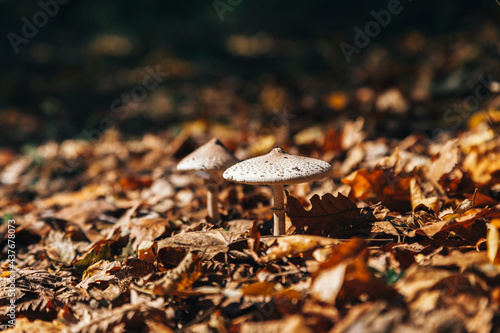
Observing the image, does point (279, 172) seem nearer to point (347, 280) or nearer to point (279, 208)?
point (279, 208)

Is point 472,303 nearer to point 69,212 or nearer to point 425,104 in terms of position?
point 69,212

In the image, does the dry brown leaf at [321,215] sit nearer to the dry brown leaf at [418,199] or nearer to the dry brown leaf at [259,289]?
the dry brown leaf at [418,199]

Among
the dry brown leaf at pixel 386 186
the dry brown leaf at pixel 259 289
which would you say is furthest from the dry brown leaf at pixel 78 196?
the dry brown leaf at pixel 259 289

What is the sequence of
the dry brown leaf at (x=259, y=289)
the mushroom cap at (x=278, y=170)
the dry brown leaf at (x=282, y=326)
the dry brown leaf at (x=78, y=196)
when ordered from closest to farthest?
the dry brown leaf at (x=282, y=326) < the dry brown leaf at (x=259, y=289) < the mushroom cap at (x=278, y=170) < the dry brown leaf at (x=78, y=196)

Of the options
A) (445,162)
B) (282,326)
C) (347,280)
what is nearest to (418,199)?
(445,162)

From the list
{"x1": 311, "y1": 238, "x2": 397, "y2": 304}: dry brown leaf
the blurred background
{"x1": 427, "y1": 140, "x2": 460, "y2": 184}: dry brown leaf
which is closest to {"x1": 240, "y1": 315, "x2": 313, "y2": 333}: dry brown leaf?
{"x1": 311, "y1": 238, "x2": 397, "y2": 304}: dry brown leaf

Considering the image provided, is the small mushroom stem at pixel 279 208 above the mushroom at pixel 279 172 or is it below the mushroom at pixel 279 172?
below

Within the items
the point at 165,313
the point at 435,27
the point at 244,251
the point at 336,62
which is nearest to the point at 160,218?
the point at 244,251
